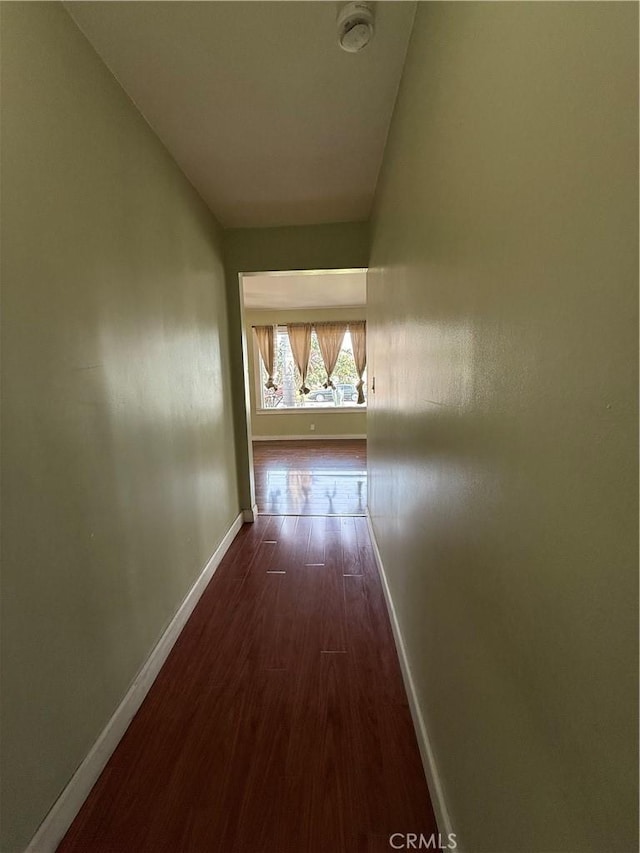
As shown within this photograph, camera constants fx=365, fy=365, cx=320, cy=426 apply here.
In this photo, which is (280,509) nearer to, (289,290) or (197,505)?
(197,505)

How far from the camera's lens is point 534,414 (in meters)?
0.53

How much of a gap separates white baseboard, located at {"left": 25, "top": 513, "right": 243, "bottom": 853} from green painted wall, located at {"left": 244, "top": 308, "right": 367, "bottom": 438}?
5.22 meters

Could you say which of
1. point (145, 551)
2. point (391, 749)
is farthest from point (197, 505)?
point (391, 749)

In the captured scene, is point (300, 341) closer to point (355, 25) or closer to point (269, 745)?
point (355, 25)

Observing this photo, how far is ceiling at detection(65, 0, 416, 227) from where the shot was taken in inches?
46.6

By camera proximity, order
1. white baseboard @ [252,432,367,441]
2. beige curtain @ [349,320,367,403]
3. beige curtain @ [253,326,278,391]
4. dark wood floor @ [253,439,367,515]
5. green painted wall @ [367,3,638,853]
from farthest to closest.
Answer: white baseboard @ [252,432,367,441] < beige curtain @ [253,326,278,391] < beige curtain @ [349,320,367,403] < dark wood floor @ [253,439,367,515] < green painted wall @ [367,3,638,853]

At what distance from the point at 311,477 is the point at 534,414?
4.31m

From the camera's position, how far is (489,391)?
0.68 meters

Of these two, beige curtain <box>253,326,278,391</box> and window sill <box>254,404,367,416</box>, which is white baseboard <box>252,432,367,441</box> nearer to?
window sill <box>254,404,367,416</box>

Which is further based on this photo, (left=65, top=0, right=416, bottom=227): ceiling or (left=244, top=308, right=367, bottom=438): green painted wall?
(left=244, top=308, right=367, bottom=438): green painted wall

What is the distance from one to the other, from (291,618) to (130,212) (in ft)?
6.86

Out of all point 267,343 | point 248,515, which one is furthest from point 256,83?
point 267,343

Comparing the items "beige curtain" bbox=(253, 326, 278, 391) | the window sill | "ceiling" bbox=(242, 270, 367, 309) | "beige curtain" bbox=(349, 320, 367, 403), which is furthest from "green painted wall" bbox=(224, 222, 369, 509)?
the window sill

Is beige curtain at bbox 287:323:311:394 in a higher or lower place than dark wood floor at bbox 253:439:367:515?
higher
